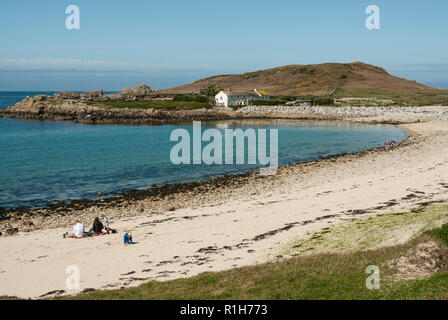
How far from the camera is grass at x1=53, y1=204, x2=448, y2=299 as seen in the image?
9.74m

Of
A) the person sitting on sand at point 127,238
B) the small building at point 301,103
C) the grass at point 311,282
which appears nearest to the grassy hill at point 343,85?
the small building at point 301,103

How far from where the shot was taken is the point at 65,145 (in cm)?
5622

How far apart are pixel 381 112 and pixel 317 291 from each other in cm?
9273

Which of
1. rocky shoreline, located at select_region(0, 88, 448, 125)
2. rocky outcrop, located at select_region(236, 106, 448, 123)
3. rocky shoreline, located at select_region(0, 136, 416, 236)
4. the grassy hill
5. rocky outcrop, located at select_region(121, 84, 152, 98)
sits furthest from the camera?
rocky outcrop, located at select_region(121, 84, 152, 98)

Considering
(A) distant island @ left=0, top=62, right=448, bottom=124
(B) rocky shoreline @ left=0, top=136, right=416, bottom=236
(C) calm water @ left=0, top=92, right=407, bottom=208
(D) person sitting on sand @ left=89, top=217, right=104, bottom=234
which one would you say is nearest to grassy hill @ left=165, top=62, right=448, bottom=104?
(A) distant island @ left=0, top=62, right=448, bottom=124

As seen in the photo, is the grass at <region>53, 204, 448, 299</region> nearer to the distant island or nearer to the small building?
the distant island

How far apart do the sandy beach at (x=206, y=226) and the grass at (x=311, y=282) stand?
128cm

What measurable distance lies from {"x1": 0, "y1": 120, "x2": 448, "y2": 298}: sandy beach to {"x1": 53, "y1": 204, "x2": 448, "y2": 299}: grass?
1276 mm

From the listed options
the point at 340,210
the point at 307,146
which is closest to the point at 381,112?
the point at 307,146

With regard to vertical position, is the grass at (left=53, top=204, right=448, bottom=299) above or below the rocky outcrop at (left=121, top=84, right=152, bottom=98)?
below

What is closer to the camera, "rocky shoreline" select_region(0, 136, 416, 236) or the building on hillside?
"rocky shoreline" select_region(0, 136, 416, 236)

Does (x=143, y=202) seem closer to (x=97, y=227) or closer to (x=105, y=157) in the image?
(x=97, y=227)

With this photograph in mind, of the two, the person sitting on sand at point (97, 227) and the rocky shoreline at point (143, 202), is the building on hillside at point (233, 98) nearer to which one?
the rocky shoreline at point (143, 202)
